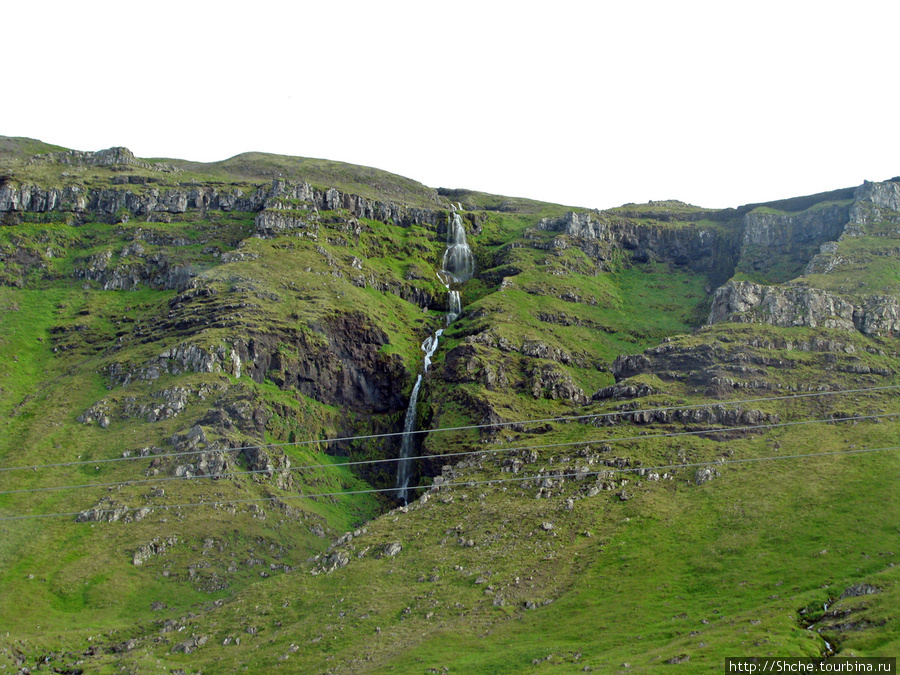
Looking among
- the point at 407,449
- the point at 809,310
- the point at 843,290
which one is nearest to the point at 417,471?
the point at 407,449

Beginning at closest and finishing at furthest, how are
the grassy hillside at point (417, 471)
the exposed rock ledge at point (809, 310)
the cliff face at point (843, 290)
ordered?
1. the grassy hillside at point (417, 471)
2. the exposed rock ledge at point (809, 310)
3. the cliff face at point (843, 290)

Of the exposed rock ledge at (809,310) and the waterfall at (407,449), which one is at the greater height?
the exposed rock ledge at (809,310)

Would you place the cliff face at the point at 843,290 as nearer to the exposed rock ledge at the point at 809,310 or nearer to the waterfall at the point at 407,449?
the exposed rock ledge at the point at 809,310

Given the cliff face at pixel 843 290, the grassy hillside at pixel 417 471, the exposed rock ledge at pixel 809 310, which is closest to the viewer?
the grassy hillside at pixel 417 471

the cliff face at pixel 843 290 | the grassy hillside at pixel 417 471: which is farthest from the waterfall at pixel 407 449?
the cliff face at pixel 843 290

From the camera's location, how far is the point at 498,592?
8675 centimetres

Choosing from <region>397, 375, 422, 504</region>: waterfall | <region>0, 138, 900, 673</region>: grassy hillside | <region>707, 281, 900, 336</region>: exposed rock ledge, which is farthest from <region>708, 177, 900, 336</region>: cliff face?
<region>397, 375, 422, 504</region>: waterfall

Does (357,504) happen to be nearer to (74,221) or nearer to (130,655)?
(130,655)

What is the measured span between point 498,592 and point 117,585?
51343 mm

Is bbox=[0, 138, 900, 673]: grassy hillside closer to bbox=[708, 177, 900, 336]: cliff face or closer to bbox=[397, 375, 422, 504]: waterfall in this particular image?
bbox=[708, 177, 900, 336]: cliff face

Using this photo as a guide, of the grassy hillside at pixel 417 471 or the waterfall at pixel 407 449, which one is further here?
the waterfall at pixel 407 449

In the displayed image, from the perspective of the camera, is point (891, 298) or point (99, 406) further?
point (891, 298)

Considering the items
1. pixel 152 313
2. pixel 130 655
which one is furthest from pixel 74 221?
pixel 130 655

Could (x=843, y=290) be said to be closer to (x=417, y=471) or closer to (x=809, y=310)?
(x=809, y=310)
